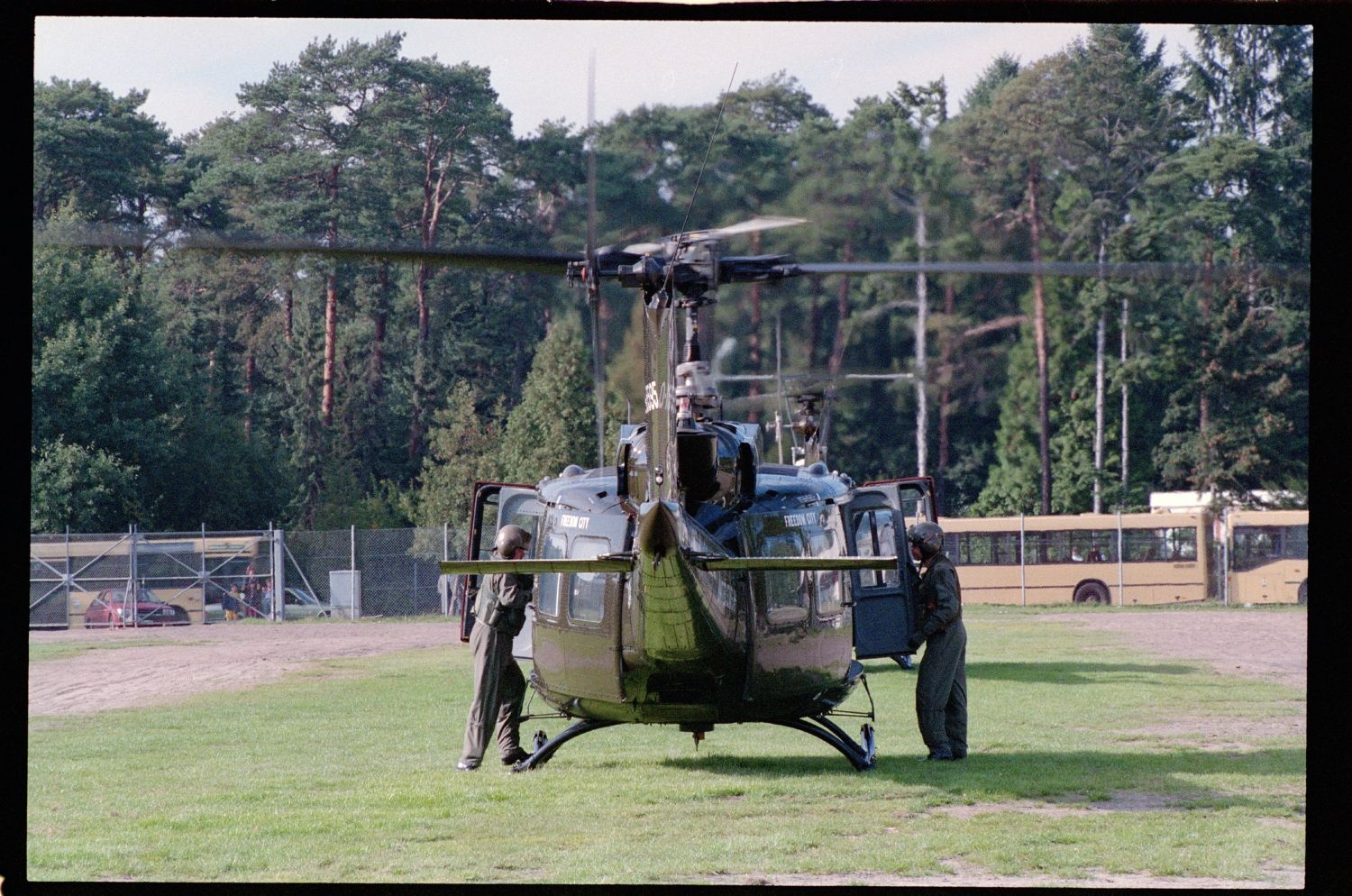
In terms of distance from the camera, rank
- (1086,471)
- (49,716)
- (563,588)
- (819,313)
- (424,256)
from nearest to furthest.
Answer: (424,256), (563,588), (49,716), (819,313), (1086,471)

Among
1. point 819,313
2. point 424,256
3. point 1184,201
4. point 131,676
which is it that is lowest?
point 131,676

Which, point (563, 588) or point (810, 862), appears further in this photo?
point (563, 588)

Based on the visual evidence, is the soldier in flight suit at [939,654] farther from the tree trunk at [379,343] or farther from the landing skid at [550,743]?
the tree trunk at [379,343]

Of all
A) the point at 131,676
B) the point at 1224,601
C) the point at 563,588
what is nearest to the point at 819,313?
the point at 1224,601

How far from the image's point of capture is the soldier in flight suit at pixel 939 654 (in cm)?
820

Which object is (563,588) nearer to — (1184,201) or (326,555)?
(326,555)

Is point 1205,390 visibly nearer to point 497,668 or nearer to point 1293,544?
point 1293,544

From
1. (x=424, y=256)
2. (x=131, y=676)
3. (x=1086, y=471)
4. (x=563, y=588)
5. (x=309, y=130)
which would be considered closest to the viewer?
(x=424, y=256)

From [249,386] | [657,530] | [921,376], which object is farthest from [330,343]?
[657,530]

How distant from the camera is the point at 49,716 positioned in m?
11.7

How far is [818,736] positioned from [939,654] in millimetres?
828

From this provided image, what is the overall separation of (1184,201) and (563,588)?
21.1 metres

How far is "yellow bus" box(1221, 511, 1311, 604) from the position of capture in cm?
2288

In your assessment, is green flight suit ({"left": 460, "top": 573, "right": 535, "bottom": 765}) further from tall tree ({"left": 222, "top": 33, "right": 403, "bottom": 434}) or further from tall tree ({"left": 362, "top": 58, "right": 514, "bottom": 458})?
tall tree ({"left": 222, "top": 33, "right": 403, "bottom": 434})
